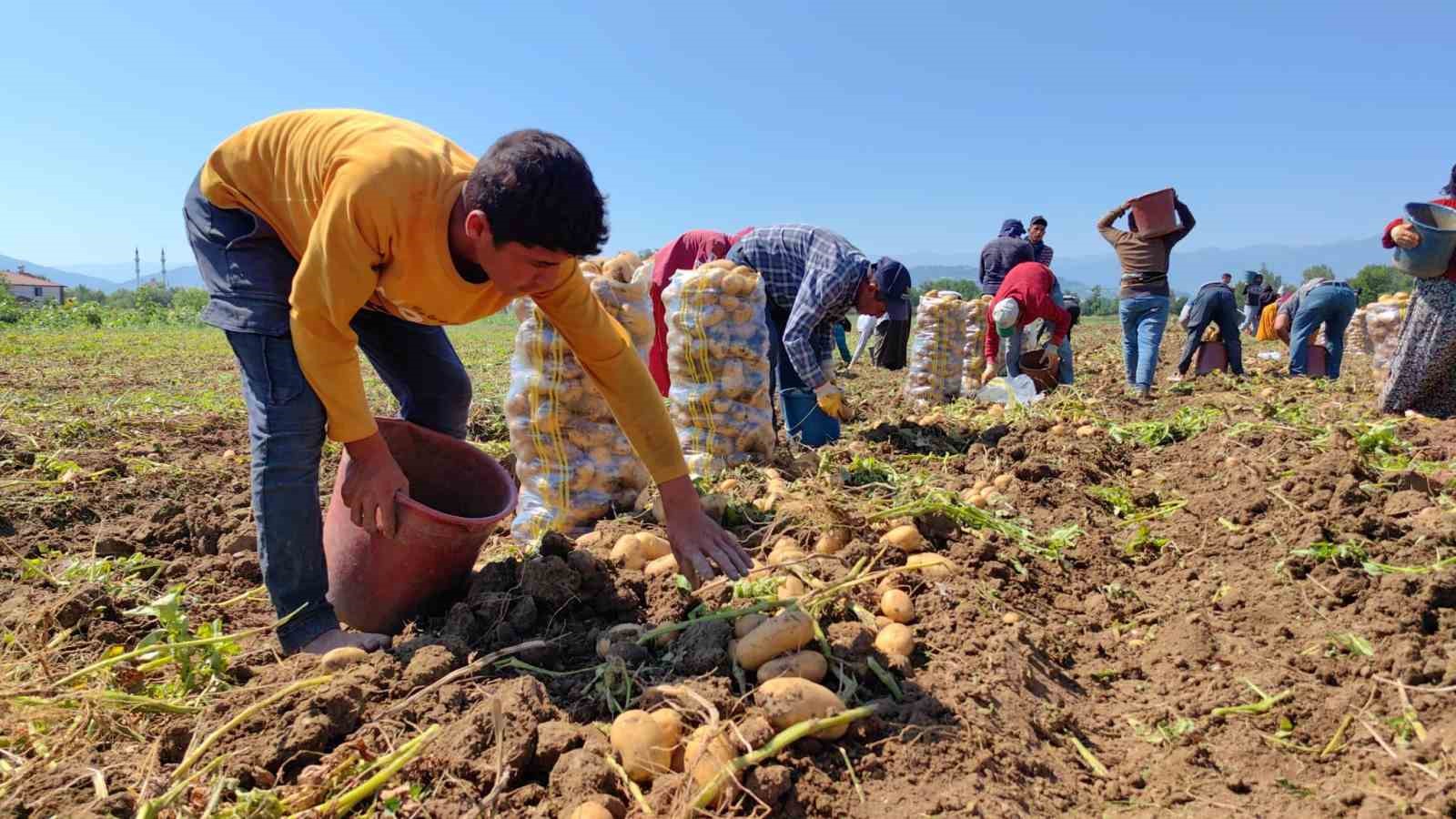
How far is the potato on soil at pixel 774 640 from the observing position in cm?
198

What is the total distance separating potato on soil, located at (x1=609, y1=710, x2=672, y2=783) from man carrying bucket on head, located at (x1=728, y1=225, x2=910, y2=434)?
3301 mm

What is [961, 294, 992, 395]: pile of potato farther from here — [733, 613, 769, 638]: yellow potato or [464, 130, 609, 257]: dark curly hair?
[464, 130, 609, 257]: dark curly hair

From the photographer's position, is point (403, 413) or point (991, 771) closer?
point (991, 771)

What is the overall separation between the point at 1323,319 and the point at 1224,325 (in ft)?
3.29

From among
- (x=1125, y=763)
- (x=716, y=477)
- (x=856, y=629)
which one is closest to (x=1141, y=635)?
(x=1125, y=763)

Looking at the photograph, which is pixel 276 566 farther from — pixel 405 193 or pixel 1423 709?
pixel 1423 709

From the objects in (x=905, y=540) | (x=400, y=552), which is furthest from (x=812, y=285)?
(x=400, y=552)

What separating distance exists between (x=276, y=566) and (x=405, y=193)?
41.9 inches

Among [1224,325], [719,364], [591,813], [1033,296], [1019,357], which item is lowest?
[591,813]

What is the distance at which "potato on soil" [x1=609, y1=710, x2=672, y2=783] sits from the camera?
65.9 inches

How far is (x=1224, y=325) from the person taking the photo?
823 cm

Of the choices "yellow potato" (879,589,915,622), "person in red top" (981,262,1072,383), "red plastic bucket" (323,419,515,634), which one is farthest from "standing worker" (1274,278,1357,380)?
"red plastic bucket" (323,419,515,634)

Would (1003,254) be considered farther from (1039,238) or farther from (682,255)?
(682,255)

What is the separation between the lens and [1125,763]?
191 centimetres
